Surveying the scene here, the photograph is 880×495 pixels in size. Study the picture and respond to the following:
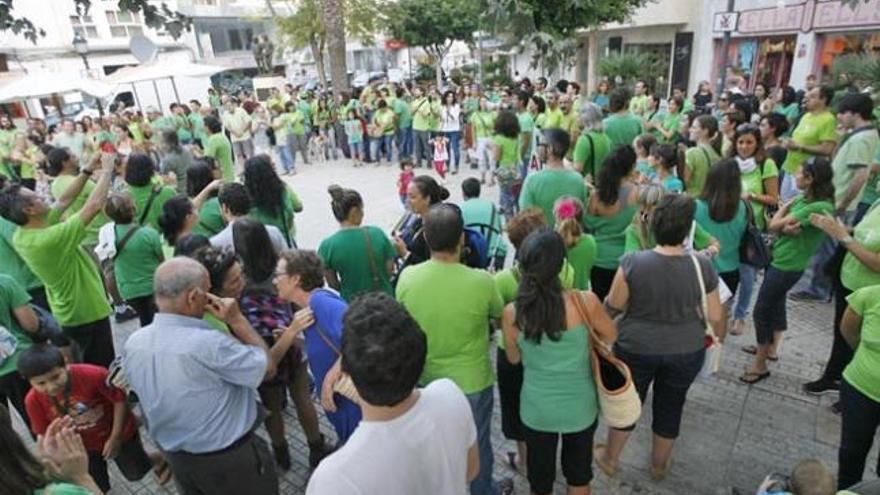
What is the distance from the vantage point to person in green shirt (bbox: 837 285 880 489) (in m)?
2.47

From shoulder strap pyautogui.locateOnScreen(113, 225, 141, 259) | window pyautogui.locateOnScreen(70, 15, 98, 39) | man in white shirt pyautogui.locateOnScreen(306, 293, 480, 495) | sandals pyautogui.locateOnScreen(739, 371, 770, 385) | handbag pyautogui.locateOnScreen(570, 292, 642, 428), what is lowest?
sandals pyautogui.locateOnScreen(739, 371, 770, 385)

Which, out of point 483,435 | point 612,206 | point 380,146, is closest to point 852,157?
point 612,206

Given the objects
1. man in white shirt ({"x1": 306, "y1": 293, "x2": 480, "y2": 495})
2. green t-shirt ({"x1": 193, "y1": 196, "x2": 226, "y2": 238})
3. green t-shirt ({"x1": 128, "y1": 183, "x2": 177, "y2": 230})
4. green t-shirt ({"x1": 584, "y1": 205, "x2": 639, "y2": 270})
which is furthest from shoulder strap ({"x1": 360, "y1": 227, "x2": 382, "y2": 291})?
green t-shirt ({"x1": 128, "y1": 183, "x2": 177, "y2": 230})

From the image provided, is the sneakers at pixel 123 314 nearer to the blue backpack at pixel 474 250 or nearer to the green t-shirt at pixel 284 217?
the green t-shirt at pixel 284 217

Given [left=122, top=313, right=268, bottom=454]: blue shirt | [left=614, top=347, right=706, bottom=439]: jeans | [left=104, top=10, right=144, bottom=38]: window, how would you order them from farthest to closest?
[left=104, top=10, right=144, bottom=38]: window
[left=614, top=347, right=706, bottom=439]: jeans
[left=122, top=313, right=268, bottom=454]: blue shirt

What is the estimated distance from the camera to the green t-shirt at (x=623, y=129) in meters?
6.01

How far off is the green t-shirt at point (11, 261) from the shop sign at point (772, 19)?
53.4 ft

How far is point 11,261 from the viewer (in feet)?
12.6

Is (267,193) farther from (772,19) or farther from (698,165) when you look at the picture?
(772,19)

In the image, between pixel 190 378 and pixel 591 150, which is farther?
pixel 591 150

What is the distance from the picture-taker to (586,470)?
2.63m

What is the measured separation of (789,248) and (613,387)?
211 centimetres

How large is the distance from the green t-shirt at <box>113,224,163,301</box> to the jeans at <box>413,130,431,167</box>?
26.9 ft

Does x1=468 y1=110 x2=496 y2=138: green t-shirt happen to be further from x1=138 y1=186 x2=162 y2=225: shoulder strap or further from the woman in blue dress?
the woman in blue dress
